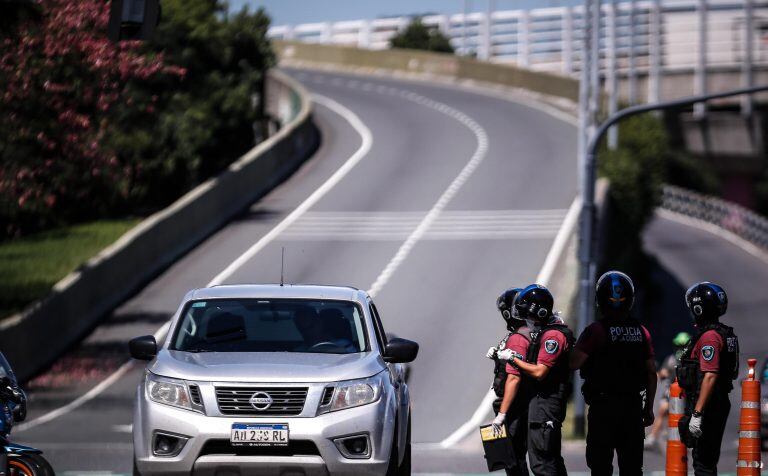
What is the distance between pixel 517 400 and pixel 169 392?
2.50 metres

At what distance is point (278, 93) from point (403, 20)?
75.2m

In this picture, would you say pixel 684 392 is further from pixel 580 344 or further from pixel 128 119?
pixel 128 119

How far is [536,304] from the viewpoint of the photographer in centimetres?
1143

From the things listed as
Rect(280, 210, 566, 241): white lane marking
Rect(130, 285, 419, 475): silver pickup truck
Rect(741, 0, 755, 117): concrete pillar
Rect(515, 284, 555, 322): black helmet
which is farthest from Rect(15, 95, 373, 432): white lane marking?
Rect(741, 0, 755, 117): concrete pillar

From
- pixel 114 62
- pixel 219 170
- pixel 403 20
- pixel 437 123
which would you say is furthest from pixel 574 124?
pixel 403 20

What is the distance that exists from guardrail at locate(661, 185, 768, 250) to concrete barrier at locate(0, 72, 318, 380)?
837 inches

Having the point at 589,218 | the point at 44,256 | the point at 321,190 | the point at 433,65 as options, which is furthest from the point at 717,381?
the point at 433,65

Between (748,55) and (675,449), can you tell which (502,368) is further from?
(748,55)

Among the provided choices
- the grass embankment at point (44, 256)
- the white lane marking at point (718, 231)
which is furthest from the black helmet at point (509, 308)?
the white lane marking at point (718, 231)

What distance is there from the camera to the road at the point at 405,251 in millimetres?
25547

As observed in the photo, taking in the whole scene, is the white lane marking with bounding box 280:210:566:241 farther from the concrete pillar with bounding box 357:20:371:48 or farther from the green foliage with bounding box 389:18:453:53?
the concrete pillar with bounding box 357:20:371:48

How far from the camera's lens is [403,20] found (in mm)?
137875

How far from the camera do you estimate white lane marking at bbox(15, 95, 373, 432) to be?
2547cm

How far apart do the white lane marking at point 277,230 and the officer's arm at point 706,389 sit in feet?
28.7
